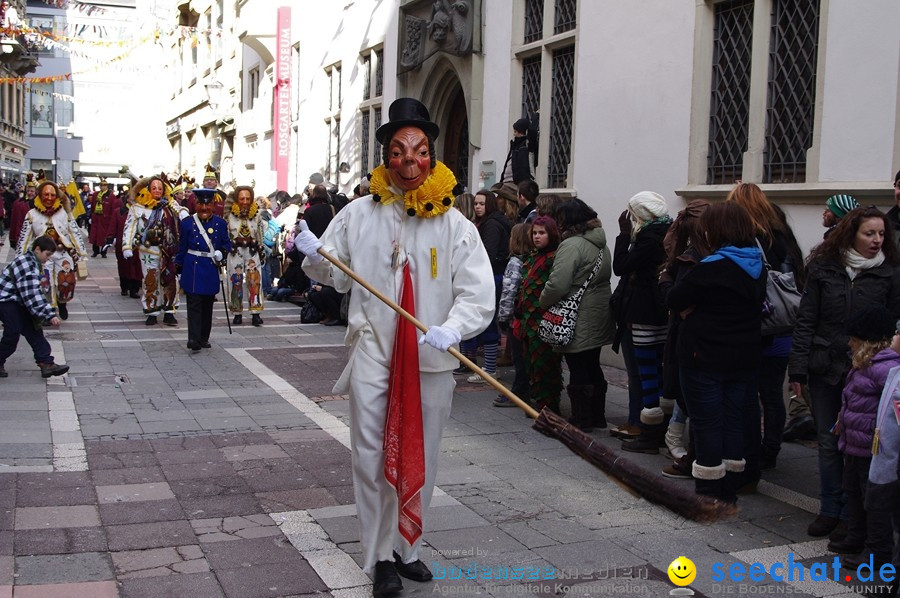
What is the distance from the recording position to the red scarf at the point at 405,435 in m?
4.59

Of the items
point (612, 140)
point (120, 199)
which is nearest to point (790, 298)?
point (612, 140)

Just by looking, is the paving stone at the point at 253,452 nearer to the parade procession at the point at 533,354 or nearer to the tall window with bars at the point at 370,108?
the parade procession at the point at 533,354

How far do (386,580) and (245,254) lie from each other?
1014cm

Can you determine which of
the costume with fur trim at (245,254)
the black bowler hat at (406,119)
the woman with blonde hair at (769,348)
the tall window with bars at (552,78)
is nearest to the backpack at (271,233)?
the costume with fur trim at (245,254)

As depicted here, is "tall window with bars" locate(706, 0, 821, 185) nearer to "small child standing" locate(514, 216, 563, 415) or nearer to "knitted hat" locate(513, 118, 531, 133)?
"small child standing" locate(514, 216, 563, 415)

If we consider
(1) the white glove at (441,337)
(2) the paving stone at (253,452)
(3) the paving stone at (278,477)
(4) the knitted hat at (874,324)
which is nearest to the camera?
(1) the white glove at (441,337)

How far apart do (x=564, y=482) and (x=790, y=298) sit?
68.5 inches

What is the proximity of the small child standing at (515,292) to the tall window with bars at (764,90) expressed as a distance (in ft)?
7.00

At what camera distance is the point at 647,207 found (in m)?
7.13

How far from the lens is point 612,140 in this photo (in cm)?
1135

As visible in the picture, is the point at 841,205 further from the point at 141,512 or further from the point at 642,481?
the point at 141,512

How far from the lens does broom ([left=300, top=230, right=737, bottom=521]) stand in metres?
4.54

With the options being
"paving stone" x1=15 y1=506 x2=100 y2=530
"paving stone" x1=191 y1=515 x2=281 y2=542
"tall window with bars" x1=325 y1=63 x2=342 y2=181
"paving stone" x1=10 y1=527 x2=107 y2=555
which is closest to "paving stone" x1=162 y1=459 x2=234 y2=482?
"paving stone" x1=15 y1=506 x2=100 y2=530

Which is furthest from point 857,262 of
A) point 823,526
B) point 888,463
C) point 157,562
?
point 157,562
